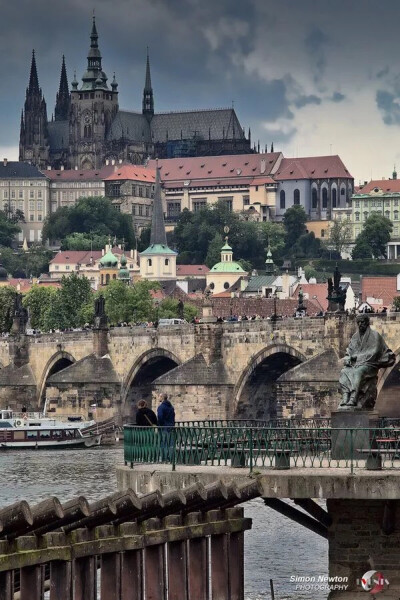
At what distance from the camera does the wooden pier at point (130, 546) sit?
67.9 ft

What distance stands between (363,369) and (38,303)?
148795 mm

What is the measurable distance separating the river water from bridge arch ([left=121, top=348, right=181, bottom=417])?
45.2 feet


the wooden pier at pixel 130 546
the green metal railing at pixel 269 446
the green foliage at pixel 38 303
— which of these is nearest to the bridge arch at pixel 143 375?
the green foliage at pixel 38 303

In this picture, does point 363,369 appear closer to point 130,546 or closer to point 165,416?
point 165,416

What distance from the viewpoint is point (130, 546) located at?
73.3 ft

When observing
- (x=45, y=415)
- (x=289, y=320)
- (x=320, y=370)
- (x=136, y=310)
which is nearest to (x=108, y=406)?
(x=45, y=415)

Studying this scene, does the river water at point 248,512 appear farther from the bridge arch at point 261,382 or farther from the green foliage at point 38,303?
the green foliage at point 38,303

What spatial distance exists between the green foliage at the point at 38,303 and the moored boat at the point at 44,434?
67.8 metres

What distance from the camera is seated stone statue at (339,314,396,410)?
25.2m

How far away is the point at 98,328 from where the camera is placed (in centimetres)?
10188

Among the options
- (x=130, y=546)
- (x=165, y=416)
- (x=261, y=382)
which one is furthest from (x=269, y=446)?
(x=261, y=382)

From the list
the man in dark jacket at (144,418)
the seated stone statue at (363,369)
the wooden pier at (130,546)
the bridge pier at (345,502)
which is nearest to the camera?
the wooden pier at (130,546)

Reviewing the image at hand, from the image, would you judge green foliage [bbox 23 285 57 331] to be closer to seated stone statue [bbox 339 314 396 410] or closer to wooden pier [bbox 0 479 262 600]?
seated stone statue [bbox 339 314 396 410]

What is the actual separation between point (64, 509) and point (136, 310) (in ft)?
449
